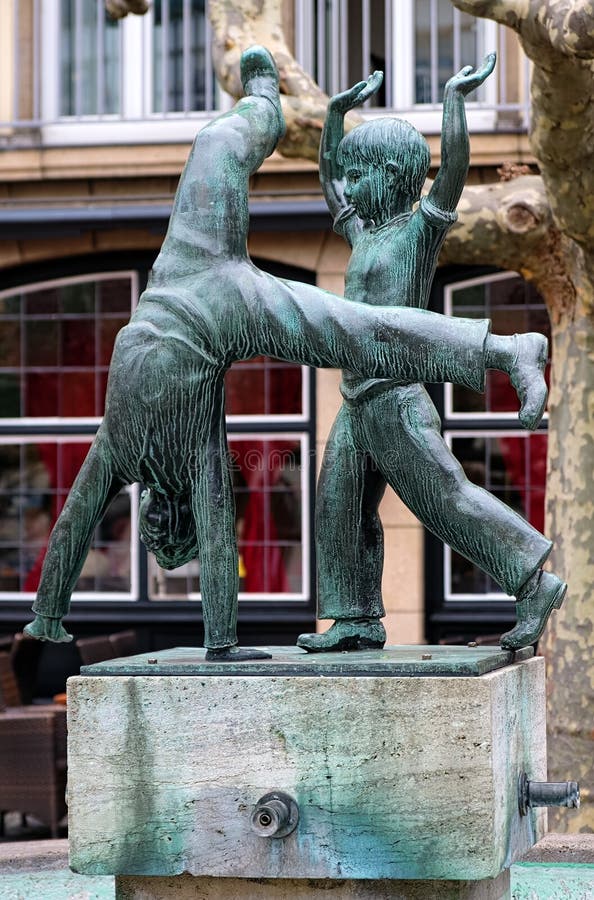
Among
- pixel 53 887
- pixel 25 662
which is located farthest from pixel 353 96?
pixel 25 662

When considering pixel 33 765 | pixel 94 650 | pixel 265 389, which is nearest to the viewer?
pixel 33 765

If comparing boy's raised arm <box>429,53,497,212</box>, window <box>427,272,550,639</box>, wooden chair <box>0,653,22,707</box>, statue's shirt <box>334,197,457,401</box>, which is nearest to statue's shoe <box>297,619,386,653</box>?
statue's shirt <box>334,197,457,401</box>

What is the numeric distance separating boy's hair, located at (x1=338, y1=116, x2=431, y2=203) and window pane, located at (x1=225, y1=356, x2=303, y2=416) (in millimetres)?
8602

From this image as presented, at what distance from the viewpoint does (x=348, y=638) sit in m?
4.48

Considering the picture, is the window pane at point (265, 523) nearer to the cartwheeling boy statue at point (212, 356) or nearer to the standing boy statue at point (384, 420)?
the standing boy statue at point (384, 420)

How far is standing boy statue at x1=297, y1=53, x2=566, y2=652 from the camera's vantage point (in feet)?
14.1

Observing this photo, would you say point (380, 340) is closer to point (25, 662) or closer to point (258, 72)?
point (258, 72)

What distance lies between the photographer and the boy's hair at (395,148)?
455cm

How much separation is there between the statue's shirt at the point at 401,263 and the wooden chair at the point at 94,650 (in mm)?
6210

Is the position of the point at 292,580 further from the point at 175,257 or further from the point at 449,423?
the point at 175,257

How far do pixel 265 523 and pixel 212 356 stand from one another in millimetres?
9242

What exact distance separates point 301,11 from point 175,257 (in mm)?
9345

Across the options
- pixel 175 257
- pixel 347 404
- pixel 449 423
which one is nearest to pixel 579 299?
pixel 347 404

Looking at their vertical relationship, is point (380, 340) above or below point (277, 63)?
below
